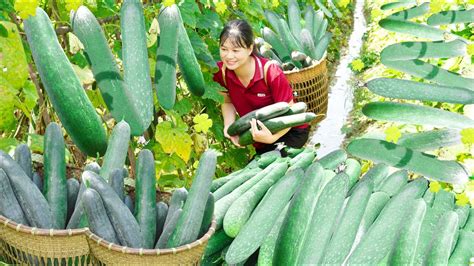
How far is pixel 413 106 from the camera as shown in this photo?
353 cm

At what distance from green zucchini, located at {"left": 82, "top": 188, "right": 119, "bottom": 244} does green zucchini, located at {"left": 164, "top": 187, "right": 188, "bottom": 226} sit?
193mm

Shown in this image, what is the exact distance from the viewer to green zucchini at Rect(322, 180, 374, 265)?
2.16 metres

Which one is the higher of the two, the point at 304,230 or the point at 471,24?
the point at 304,230

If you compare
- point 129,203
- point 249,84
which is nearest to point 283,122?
point 249,84

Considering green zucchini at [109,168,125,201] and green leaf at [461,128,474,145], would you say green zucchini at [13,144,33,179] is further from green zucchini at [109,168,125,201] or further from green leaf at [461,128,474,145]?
green leaf at [461,128,474,145]

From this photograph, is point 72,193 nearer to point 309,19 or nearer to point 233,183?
point 233,183

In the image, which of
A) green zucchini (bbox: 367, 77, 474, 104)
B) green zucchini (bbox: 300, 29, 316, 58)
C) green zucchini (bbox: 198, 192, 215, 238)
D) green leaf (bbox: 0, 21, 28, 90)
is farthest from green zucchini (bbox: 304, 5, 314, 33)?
green zucchini (bbox: 198, 192, 215, 238)

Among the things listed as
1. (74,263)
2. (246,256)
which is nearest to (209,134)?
(246,256)

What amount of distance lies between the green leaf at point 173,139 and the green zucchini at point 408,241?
3.56 feet

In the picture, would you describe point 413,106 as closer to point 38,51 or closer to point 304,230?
point 304,230

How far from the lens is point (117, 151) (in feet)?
6.47

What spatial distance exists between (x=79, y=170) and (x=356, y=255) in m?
0.94

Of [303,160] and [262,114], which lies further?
[262,114]

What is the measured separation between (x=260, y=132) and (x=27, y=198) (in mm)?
1695
